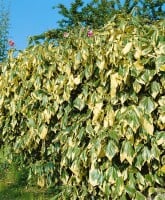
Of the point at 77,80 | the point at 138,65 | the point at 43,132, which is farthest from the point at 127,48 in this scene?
the point at 43,132

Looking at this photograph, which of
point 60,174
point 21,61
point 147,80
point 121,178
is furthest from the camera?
point 21,61

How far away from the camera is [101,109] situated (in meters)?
3.93

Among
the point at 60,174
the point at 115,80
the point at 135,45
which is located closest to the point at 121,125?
the point at 115,80

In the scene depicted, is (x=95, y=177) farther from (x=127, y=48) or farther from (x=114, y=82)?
(x=127, y=48)

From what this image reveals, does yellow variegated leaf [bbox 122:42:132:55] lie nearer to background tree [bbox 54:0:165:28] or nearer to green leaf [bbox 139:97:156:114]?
→ green leaf [bbox 139:97:156:114]

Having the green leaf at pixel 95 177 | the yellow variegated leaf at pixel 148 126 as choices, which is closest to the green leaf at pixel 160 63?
the yellow variegated leaf at pixel 148 126

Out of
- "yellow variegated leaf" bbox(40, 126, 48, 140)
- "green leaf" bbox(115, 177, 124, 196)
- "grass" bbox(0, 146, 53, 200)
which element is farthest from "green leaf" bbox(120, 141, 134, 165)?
"grass" bbox(0, 146, 53, 200)

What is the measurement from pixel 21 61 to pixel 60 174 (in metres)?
1.50

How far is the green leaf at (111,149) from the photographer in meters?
3.71

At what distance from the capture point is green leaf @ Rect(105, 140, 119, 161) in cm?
371

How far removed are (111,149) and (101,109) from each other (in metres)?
0.38

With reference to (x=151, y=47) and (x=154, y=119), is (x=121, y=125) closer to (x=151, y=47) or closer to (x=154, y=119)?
(x=154, y=119)

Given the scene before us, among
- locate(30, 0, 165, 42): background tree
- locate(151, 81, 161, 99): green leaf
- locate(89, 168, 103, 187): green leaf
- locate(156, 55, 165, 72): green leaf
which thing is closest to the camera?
locate(156, 55, 165, 72): green leaf

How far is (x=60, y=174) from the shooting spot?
4.71 metres
